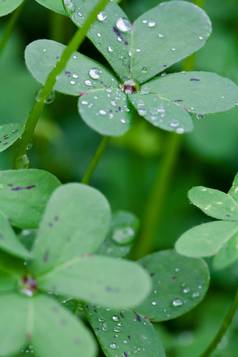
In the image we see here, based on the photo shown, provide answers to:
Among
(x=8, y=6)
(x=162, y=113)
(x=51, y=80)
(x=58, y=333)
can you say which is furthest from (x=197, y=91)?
(x=58, y=333)

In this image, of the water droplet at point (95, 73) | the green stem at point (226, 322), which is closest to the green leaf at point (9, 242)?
the water droplet at point (95, 73)

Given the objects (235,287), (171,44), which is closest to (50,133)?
(235,287)

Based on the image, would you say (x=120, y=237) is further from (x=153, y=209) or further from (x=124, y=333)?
(x=153, y=209)

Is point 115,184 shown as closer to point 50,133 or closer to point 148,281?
point 50,133

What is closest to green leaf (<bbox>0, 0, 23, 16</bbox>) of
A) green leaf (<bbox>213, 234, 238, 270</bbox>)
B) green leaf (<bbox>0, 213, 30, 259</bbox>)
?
green leaf (<bbox>0, 213, 30, 259</bbox>)

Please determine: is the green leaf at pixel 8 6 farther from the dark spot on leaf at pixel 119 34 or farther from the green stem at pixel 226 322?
the green stem at pixel 226 322

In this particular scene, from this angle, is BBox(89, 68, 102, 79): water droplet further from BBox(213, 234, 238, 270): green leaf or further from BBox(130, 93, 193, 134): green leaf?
BBox(213, 234, 238, 270): green leaf
